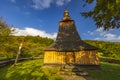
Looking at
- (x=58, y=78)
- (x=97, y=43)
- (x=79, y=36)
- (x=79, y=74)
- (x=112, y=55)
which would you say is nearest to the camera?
(x=58, y=78)

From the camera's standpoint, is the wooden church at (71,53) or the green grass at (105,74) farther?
the wooden church at (71,53)

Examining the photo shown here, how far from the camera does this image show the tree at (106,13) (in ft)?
39.9

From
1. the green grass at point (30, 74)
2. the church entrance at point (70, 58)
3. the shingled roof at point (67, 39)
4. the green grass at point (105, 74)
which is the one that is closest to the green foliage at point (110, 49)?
the shingled roof at point (67, 39)

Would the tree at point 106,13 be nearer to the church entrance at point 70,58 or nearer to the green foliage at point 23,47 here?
the church entrance at point 70,58

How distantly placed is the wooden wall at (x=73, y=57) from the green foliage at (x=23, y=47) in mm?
11336

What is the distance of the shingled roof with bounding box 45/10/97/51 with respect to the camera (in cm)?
2835

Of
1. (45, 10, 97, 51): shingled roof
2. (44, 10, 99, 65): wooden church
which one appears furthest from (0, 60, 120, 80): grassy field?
(45, 10, 97, 51): shingled roof

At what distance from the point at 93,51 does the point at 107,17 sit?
14722 millimetres

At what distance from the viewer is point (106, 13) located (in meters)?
13.6

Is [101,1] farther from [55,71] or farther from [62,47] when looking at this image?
[62,47]

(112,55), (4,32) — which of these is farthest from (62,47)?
(112,55)

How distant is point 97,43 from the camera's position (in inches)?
2269

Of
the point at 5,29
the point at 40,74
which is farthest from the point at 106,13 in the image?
the point at 5,29

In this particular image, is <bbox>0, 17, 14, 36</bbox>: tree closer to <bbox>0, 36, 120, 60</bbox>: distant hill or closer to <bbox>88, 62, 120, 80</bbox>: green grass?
<bbox>0, 36, 120, 60</bbox>: distant hill
